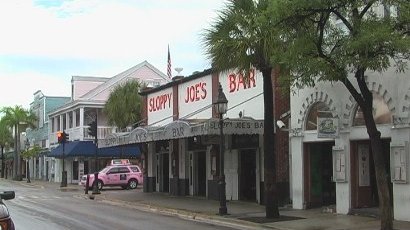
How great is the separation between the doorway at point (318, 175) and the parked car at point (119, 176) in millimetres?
21672

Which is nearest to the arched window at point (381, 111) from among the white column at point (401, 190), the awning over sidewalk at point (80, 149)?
the white column at point (401, 190)

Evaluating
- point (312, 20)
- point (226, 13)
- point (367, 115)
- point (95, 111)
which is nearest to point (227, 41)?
point (226, 13)

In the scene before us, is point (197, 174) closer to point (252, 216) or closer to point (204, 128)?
point (204, 128)

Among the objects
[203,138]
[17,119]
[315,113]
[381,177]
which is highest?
[17,119]

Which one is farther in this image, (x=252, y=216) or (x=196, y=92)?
(x=196, y=92)

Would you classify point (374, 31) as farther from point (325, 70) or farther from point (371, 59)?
point (325, 70)

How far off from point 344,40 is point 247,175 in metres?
12.8

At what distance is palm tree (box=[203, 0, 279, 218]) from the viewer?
55.7 ft

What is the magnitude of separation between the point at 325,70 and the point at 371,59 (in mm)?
1046

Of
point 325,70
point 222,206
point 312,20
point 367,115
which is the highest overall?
point 312,20

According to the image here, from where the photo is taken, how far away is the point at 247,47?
56.4 ft

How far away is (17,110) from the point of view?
66.2 meters

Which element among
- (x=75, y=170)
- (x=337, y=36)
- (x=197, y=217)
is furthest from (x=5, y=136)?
(x=337, y=36)

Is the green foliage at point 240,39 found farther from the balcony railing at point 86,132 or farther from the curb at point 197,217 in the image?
the balcony railing at point 86,132
